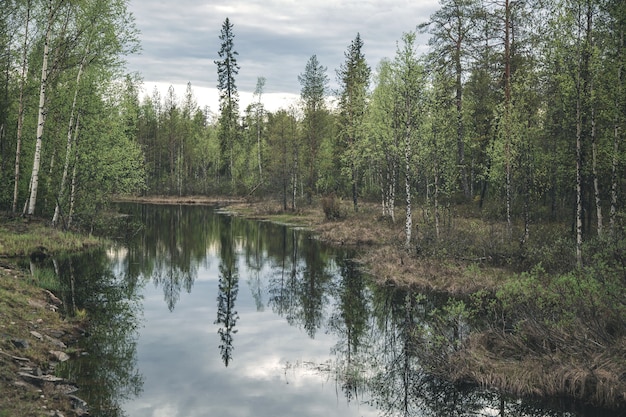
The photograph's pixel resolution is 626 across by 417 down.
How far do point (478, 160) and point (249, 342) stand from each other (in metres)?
39.6

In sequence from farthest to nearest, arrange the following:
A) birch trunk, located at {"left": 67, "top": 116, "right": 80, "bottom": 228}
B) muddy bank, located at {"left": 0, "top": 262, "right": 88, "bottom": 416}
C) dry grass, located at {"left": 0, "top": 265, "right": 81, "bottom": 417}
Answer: birch trunk, located at {"left": 67, "top": 116, "right": 80, "bottom": 228} < muddy bank, located at {"left": 0, "top": 262, "right": 88, "bottom": 416} < dry grass, located at {"left": 0, "top": 265, "right": 81, "bottom": 417}

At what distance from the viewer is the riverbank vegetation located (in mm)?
12977

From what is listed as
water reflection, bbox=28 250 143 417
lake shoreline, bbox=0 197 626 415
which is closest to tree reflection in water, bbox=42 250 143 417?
water reflection, bbox=28 250 143 417

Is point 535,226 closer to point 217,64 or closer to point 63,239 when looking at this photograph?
point 63,239

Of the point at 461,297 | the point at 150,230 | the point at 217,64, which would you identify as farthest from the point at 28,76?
the point at 217,64

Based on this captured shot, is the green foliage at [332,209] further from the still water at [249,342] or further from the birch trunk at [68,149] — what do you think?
the birch trunk at [68,149]

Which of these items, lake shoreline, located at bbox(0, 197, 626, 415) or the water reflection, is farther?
the water reflection

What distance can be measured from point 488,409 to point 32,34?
3420 centimetres

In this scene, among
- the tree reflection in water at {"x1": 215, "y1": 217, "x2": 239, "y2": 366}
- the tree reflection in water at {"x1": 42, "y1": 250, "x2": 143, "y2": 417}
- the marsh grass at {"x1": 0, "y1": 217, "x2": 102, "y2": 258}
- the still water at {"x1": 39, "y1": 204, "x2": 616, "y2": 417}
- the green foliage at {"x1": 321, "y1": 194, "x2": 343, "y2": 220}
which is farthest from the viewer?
the green foliage at {"x1": 321, "y1": 194, "x2": 343, "y2": 220}

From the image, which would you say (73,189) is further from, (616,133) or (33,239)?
(616,133)

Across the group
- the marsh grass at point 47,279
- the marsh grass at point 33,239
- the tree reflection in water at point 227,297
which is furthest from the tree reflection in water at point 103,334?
the tree reflection in water at point 227,297

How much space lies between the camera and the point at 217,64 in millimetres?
82750

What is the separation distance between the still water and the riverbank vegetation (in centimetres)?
181

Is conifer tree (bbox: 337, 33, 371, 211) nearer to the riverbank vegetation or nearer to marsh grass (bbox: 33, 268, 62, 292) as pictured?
the riverbank vegetation
